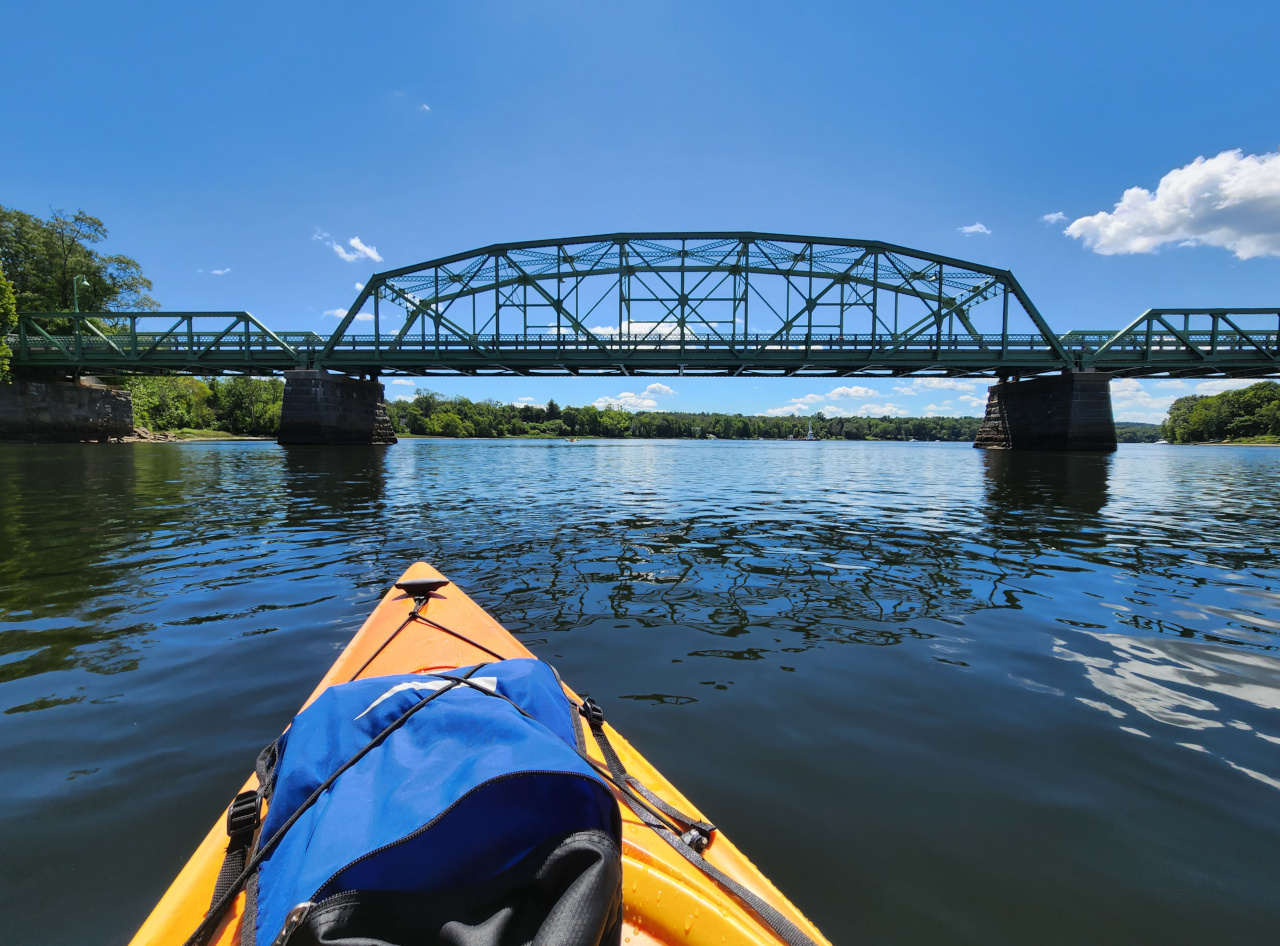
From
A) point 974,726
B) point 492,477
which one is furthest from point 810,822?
point 492,477

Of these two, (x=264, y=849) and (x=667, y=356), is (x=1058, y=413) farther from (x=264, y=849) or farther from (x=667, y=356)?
(x=264, y=849)

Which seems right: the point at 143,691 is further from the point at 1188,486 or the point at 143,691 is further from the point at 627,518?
the point at 1188,486

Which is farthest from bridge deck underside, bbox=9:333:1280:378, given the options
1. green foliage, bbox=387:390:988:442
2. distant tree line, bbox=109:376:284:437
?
green foliage, bbox=387:390:988:442

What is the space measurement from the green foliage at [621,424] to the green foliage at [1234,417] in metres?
57.1

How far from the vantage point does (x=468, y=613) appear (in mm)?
4465

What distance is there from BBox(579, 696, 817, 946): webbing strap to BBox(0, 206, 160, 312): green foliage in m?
67.6

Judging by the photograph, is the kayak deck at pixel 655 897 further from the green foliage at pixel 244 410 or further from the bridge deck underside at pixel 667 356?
the green foliage at pixel 244 410

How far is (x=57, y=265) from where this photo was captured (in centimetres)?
5097

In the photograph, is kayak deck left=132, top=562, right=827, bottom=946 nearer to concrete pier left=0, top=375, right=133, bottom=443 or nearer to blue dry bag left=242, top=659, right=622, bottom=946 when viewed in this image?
blue dry bag left=242, top=659, right=622, bottom=946

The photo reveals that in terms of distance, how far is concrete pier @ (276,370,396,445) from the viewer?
158 feet

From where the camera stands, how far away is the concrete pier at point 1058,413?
4628 centimetres

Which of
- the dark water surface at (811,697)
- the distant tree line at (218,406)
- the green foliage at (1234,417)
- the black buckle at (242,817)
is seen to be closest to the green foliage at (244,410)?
the distant tree line at (218,406)

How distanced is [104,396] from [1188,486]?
7794cm

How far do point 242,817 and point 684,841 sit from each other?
4.98 ft
